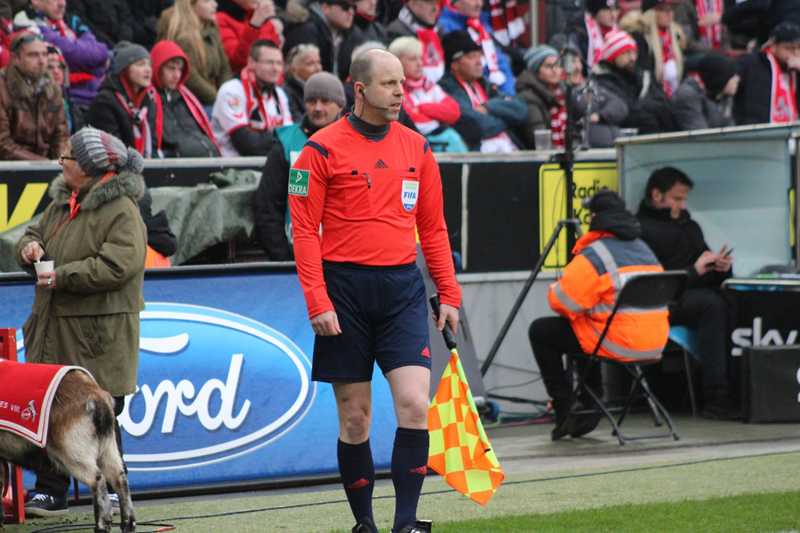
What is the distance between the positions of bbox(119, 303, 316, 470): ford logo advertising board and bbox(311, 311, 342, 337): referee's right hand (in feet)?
6.45

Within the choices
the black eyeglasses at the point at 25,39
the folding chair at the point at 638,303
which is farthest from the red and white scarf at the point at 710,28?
the black eyeglasses at the point at 25,39

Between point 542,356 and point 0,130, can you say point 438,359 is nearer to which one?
point 542,356

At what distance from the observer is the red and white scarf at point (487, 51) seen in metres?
12.3

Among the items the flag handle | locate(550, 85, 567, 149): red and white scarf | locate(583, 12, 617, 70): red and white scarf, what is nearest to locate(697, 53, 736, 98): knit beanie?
locate(583, 12, 617, 70): red and white scarf

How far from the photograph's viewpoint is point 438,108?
9922 millimetres

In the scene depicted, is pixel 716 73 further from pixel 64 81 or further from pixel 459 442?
pixel 459 442

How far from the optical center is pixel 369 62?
468 centimetres

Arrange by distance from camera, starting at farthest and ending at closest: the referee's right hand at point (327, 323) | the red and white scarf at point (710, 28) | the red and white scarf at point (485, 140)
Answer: the red and white scarf at point (710, 28)
the red and white scarf at point (485, 140)
the referee's right hand at point (327, 323)

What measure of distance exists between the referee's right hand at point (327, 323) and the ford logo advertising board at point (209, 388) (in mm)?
1967

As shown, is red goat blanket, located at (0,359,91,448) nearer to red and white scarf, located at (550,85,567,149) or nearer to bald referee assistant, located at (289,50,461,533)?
bald referee assistant, located at (289,50,461,533)

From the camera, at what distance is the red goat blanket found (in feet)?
16.0

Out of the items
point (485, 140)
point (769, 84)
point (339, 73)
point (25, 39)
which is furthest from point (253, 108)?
point (769, 84)

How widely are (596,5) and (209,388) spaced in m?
8.46

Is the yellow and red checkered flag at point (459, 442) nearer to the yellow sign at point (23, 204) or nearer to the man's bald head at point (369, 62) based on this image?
the man's bald head at point (369, 62)
